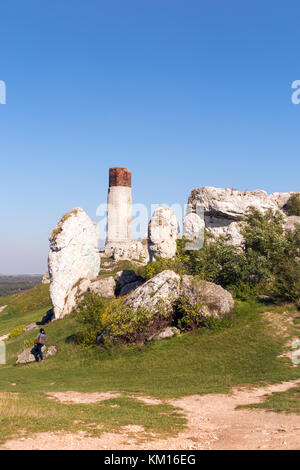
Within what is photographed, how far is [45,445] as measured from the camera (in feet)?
25.2

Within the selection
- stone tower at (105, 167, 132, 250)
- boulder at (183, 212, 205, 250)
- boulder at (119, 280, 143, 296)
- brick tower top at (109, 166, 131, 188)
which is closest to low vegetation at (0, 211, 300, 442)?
boulder at (183, 212, 205, 250)

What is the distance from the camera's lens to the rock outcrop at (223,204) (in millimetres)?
34031

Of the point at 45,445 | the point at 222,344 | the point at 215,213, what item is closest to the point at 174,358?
the point at 222,344

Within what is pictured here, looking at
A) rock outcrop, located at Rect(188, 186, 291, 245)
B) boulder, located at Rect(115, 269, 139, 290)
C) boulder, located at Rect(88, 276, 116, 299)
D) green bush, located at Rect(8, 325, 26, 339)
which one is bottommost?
green bush, located at Rect(8, 325, 26, 339)

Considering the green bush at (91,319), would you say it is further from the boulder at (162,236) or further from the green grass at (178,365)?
A: the boulder at (162,236)

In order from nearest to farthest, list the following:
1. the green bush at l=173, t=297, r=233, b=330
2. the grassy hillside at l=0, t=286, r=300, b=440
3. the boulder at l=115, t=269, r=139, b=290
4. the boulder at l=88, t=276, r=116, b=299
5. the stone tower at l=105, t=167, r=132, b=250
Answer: the grassy hillside at l=0, t=286, r=300, b=440 → the green bush at l=173, t=297, r=233, b=330 → the boulder at l=88, t=276, r=116, b=299 → the boulder at l=115, t=269, r=139, b=290 → the stone tower at l=105, t=167, r=132, b=250

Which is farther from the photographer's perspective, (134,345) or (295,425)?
(134,345)

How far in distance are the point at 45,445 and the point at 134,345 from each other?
13.6 m

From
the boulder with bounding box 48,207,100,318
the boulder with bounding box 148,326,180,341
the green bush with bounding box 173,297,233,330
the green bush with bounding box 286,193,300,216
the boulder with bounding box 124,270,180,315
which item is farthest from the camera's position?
A: the green bush with bounding box 286,193,300,216

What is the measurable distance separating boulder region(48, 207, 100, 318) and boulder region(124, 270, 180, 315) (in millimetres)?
8562

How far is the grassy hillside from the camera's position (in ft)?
35.1

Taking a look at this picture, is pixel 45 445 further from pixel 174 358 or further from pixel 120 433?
pixel 174 358

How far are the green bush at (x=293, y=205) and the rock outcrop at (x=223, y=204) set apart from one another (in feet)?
10.8

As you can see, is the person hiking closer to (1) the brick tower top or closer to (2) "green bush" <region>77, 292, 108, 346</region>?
(2) "green bush" <region>77, 292, 108, 346</region>
